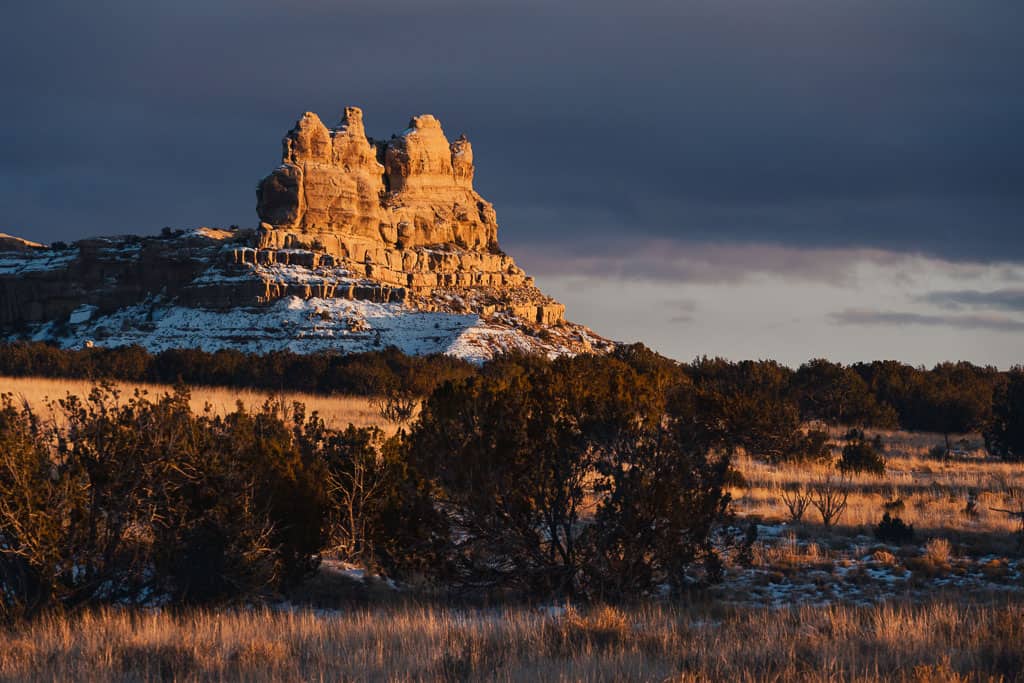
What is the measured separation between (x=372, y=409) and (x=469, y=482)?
2594 centimetres

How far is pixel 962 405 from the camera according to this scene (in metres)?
40.6

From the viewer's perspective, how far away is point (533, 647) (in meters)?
8.12

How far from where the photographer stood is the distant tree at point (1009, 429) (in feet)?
95.3

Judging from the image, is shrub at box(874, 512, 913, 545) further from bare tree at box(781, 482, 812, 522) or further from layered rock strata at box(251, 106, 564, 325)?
layered rock strata at box(251, 106, 564, 325)

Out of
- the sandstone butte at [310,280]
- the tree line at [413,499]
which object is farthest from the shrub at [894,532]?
the sandstone butte at [310,280]

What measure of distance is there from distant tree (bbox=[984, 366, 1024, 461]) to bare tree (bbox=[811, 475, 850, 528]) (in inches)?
381

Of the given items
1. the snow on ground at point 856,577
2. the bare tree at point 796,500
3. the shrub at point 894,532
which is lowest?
the snow on ground at point 856,577

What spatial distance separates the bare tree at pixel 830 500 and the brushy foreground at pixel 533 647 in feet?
21.0

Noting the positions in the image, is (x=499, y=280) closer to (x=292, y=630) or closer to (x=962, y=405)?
(x=962, y=405)

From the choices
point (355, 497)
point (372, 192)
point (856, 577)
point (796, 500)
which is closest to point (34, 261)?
point (372, 192)

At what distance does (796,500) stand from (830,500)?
5.83ft

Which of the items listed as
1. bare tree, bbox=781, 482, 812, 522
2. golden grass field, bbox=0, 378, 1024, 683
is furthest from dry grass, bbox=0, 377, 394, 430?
golden grass field, bbox=0, 378, 1024, 683

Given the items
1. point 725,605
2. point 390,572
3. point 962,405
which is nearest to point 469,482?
point 390,572

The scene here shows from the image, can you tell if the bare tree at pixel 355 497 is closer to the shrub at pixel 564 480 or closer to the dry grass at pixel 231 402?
the shrub at pixel 564 480
